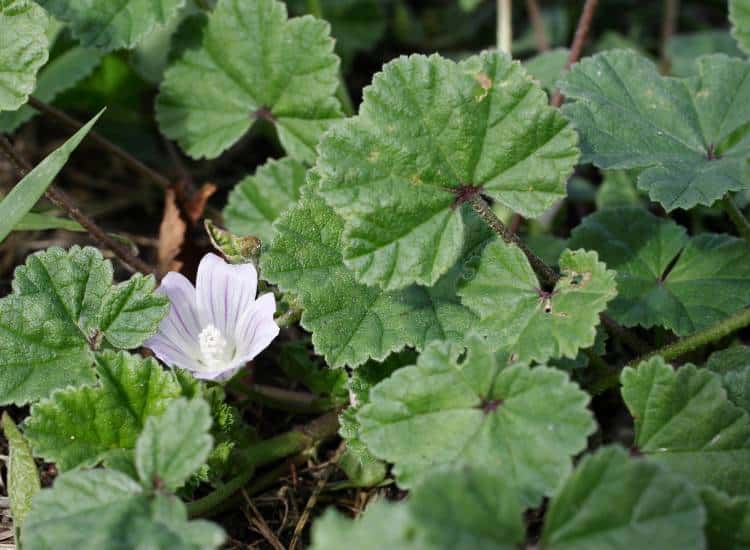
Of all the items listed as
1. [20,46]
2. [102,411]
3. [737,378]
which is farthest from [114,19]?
[737,378]

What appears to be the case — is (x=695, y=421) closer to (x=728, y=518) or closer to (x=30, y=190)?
(x=728, y=518)

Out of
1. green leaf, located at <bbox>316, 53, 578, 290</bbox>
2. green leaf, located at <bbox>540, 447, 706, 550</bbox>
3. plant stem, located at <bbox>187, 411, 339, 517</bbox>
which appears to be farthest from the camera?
plant stem, located at <bbox>187, 411, 339, 517</bbox>

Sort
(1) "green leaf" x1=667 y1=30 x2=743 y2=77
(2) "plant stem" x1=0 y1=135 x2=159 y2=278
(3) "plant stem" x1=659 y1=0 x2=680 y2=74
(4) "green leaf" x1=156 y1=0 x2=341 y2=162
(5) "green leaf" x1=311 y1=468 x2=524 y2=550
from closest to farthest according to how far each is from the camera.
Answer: (5) "green leaf" x1=311 y1=468 x2=524 y2=550 → (2) "plant stem" x1=0 y1=135 x2=159 y2=278 → (4) "green leaf" x1=156 y1=0 x2=341 y2=162 → (1) "green leaf" x1=667 y1=30 x2=743 y2=77 → (3) "plant stem" x1=659 y1=0 x2=680 y2=74

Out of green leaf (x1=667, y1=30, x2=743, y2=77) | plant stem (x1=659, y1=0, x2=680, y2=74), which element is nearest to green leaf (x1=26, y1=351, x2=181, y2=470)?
green leaf (x1=667, y1=30, x2=743, y2=77)

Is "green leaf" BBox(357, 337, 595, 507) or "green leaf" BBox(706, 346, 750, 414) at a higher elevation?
"green leaf" BBox(357, 337, 595, 507)

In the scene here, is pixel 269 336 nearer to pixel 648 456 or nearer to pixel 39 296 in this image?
pixel 39 296

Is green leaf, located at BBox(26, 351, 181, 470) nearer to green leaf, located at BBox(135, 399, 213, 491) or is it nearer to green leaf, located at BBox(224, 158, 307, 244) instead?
green leaf, located at BBox(135, 399, 213, 491)

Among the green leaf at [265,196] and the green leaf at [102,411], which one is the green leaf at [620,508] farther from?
the green leaf at [265,196]
